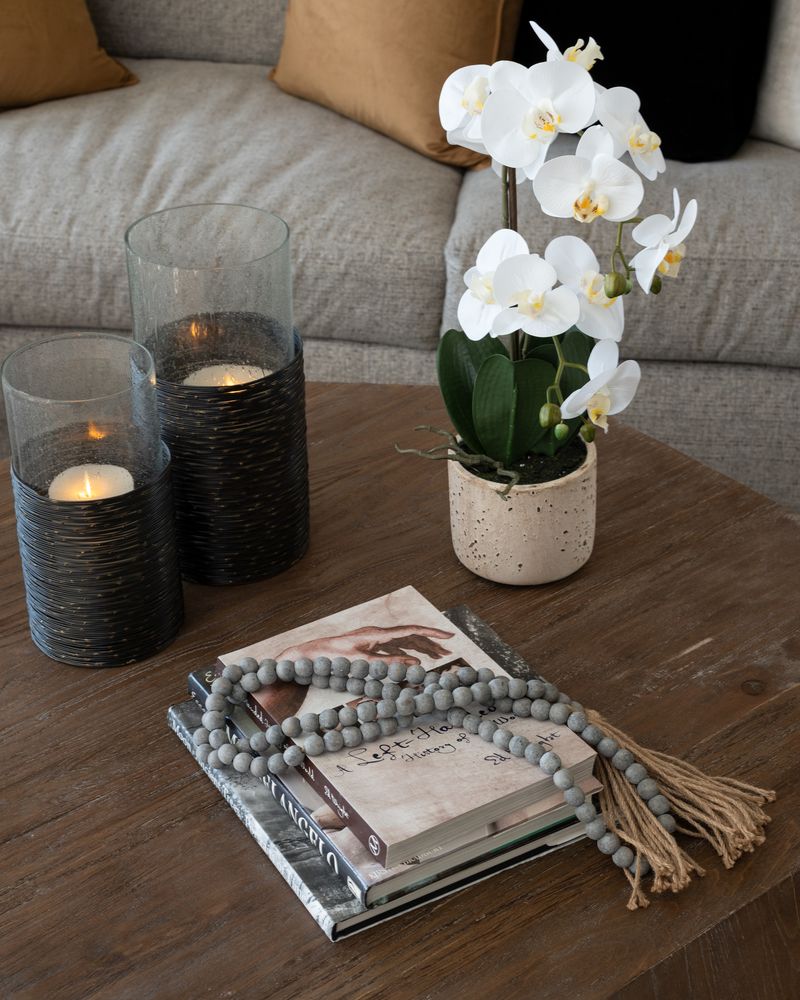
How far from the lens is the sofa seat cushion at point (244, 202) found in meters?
1.79

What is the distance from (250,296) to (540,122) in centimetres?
28

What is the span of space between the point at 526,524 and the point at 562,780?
27 centimetres

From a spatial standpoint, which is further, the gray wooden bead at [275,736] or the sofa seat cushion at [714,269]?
the sofa seat cushion at [714,269]

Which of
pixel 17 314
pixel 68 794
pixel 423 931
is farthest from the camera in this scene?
pixel 17 314

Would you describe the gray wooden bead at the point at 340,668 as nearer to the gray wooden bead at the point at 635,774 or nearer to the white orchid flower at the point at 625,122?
the gray wooden bead at the point at 635,774

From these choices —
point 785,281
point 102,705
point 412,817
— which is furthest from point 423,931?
point 785,281

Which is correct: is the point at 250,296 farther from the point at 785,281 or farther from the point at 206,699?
the point at 785,281

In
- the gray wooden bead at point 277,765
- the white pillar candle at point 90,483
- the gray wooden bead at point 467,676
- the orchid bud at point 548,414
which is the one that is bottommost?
the gray wooden bead at point 277,765

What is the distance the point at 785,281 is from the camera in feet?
5.62

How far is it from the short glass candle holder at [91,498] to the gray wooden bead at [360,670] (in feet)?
0.57

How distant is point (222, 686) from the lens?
85 cm

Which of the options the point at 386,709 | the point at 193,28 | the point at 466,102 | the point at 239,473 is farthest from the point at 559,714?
the point at 193,28

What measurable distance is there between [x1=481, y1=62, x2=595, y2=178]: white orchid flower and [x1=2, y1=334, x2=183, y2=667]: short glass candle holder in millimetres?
295

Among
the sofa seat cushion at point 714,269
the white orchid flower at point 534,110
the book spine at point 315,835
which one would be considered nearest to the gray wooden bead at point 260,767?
the book spine at point 315,835
